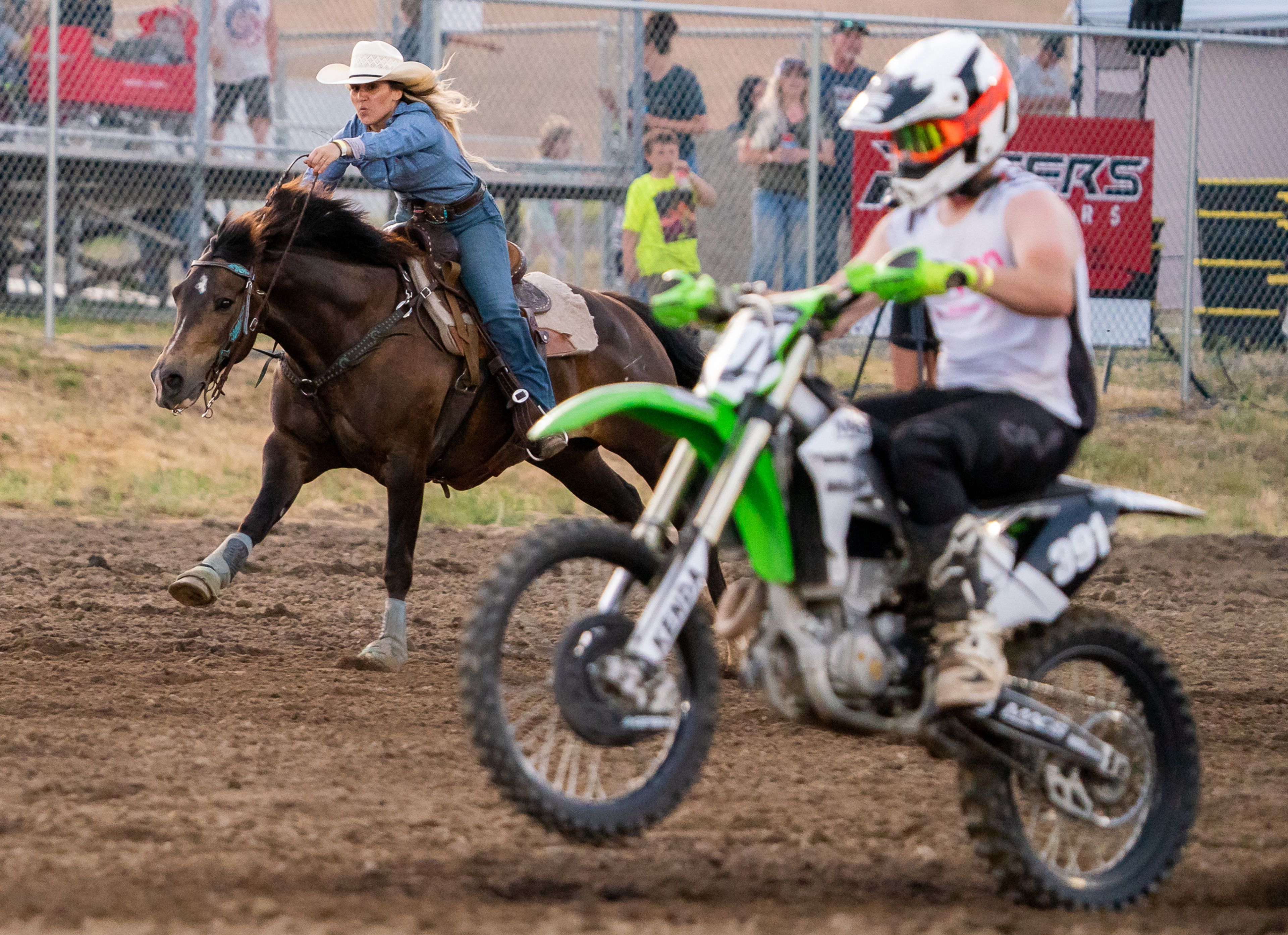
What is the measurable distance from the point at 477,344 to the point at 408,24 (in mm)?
5741

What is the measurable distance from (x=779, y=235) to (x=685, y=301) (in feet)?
29.6

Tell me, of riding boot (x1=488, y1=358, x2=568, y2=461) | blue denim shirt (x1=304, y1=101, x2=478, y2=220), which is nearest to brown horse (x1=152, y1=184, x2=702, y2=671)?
riding boot (x1=488, y1=358, x2=568, y2=461)

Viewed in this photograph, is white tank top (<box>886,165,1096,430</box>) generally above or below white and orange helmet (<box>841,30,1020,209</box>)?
below

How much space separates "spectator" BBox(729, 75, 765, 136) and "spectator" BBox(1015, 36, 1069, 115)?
7.34 ft

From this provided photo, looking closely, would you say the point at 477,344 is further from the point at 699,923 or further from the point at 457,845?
the point at 699,923

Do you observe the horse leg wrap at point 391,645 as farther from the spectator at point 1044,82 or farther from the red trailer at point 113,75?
the spectator at point 1044,82

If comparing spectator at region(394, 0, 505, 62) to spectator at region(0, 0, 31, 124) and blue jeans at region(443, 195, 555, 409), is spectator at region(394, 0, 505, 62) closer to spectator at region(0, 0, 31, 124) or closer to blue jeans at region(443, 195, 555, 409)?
spectator at region(0, 0, 31, 124)

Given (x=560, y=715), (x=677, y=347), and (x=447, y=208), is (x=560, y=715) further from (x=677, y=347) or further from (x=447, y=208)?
(x=677, y=347)

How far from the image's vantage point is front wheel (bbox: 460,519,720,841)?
3.93m

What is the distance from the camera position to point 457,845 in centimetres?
447

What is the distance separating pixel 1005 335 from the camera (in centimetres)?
445

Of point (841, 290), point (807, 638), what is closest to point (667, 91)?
point (841, 290)

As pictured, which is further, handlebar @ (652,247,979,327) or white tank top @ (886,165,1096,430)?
white tank top @ (886,165,1096,430)

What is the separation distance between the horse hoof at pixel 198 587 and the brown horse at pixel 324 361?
0.13ft
